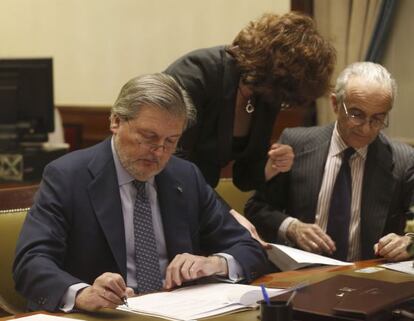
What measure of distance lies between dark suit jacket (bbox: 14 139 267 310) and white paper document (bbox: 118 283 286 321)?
185 millimetres

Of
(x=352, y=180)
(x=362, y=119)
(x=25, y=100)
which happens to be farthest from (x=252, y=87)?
(x=25, y=100)

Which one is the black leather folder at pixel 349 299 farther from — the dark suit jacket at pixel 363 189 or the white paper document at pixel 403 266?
the dark suit jacket at pixel 363 189

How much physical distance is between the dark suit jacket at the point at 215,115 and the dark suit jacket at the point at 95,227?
44cm

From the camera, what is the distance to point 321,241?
A: 2955mm

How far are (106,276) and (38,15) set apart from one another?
586 cm

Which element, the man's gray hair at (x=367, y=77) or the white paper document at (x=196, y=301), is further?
the man's gray hair at (x=367, y=77)

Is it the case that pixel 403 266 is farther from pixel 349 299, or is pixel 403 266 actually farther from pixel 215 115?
pixel 215 115

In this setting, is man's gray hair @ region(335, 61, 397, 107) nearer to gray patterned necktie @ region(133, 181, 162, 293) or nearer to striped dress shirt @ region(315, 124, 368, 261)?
striped dress shirt @ region(315, 124, 368, 261)

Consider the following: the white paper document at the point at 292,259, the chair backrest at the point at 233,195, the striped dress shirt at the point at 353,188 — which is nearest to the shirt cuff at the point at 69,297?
the white paper document at the point at 292,259

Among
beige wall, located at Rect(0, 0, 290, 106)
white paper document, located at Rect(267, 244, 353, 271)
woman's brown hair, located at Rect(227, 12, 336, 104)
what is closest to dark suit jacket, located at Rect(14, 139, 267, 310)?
white paper document, located at Rect(267, 244, 353, 271)

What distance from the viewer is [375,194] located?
319 centimetres

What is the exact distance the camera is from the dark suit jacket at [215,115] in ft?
10.3

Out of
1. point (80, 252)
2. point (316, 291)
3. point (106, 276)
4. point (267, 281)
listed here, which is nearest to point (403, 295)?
point (316, 291)

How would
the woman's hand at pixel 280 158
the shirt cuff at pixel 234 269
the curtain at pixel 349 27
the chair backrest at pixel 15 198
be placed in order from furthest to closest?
1. the curtain at pixel 349 27
2. the woman's hand at pixel 280 158
3. the chair backrest at pixel 15 198
4. the shirt cuff at pixel 234 269
